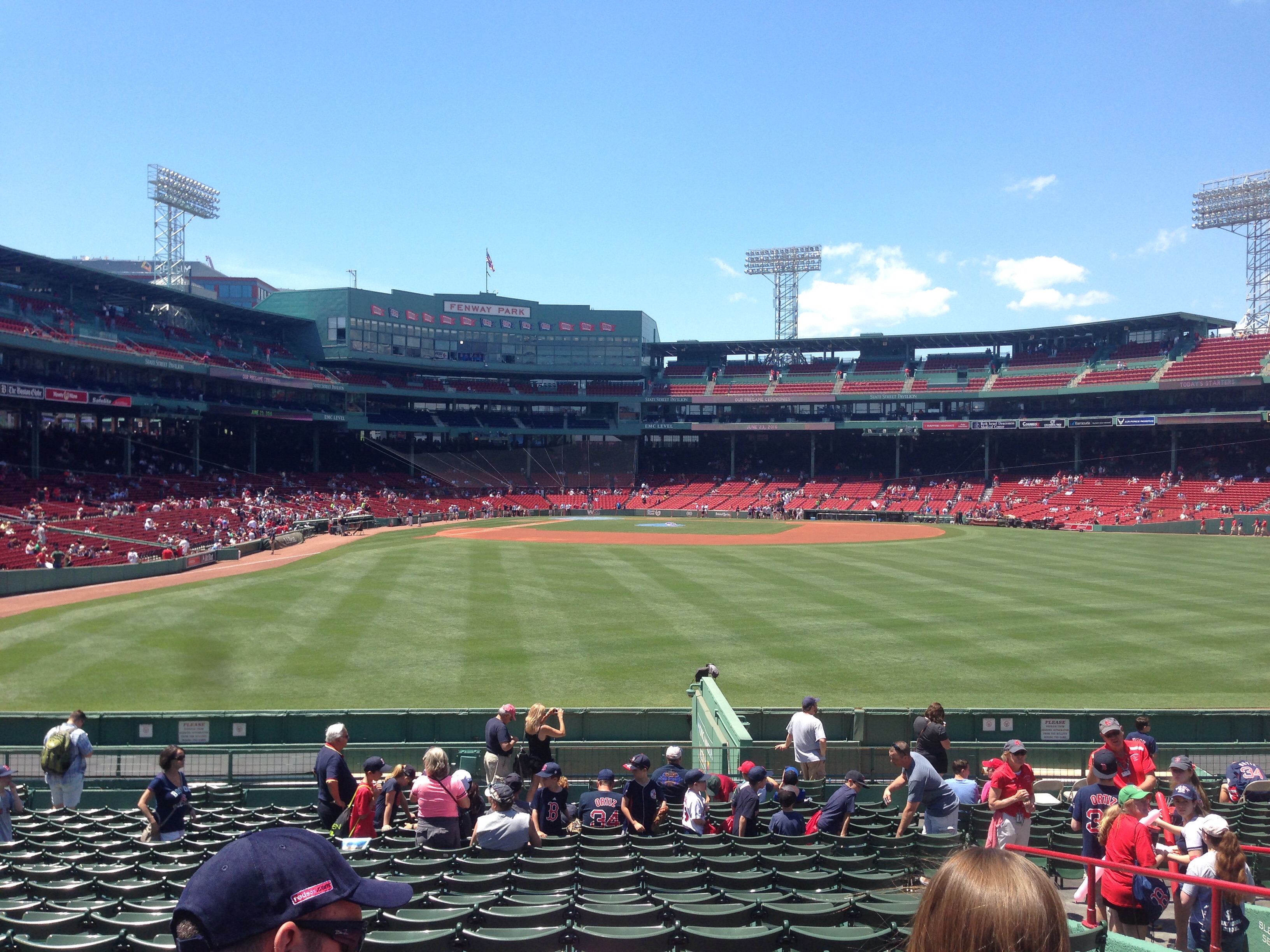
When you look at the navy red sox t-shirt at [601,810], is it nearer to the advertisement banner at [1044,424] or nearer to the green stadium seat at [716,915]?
the green stadium seat at [716,915]

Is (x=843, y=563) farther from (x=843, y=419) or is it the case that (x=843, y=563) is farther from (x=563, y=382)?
(x=563, y=382)

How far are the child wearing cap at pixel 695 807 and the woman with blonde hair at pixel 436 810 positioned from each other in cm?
257

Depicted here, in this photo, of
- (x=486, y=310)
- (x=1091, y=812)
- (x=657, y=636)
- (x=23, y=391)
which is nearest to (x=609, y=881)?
(x=1091, y=812)

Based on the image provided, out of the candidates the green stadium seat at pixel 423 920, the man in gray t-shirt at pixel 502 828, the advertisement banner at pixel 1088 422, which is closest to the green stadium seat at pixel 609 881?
the man in gray t-shirt at pixel 502 828

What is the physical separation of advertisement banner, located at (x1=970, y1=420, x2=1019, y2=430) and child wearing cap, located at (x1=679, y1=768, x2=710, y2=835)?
75891 mm

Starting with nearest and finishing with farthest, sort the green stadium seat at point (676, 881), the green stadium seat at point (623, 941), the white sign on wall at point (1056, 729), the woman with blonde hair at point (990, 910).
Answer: the woman with blonde hair at point (990, 910) → the green stadium seat at point (623, 941) → the green stadium seat at point (676, 881) → the white sign on wall at point (1056, 729)

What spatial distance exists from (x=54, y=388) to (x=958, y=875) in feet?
209

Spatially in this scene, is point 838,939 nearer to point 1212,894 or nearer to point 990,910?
point 1212,894

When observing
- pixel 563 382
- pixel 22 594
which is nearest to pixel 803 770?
pixel 22 594

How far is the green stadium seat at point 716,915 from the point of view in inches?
234

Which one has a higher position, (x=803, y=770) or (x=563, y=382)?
(x=563, y=382)

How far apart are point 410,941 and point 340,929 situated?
3681mm

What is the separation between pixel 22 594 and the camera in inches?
1361

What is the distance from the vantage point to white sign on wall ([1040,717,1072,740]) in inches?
614
